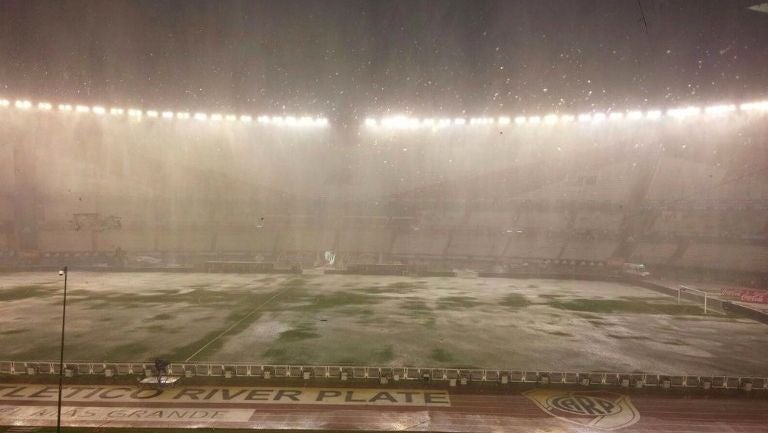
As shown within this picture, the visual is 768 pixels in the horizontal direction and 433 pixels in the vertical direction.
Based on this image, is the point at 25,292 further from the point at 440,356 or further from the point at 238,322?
the point at 440,356

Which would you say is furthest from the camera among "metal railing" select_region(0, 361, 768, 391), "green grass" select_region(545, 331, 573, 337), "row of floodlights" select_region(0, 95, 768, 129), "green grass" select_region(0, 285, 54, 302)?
"row of floodlights" select_region(0, 95, 768, 129)

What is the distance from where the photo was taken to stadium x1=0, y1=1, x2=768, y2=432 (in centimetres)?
1817

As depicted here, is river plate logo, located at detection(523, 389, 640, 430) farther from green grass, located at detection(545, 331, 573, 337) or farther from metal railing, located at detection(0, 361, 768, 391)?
green grass, located at detection(545, 331, 573, 337)

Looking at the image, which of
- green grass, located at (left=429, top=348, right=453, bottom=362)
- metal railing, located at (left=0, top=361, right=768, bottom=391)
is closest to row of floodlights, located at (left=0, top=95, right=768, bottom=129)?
metal railing, located at (left=0, top=361, right=768, bottom=391)

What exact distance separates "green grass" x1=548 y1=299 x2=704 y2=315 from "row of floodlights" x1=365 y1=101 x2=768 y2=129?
28.7 metres

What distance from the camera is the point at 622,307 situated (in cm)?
3591

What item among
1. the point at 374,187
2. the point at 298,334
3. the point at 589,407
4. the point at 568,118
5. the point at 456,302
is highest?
the point at 568,118

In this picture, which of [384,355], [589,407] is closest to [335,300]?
[384,355]

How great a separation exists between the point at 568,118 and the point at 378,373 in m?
53.0

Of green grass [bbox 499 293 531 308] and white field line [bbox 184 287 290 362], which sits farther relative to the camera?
green grass [bbox 499 293 531 308]

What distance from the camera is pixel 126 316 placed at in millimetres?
30703

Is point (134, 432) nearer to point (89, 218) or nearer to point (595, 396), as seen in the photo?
point (595, 396)

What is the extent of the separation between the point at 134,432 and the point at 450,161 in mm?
58577

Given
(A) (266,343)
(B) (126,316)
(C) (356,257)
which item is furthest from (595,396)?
Answer: (C) (356,257)
